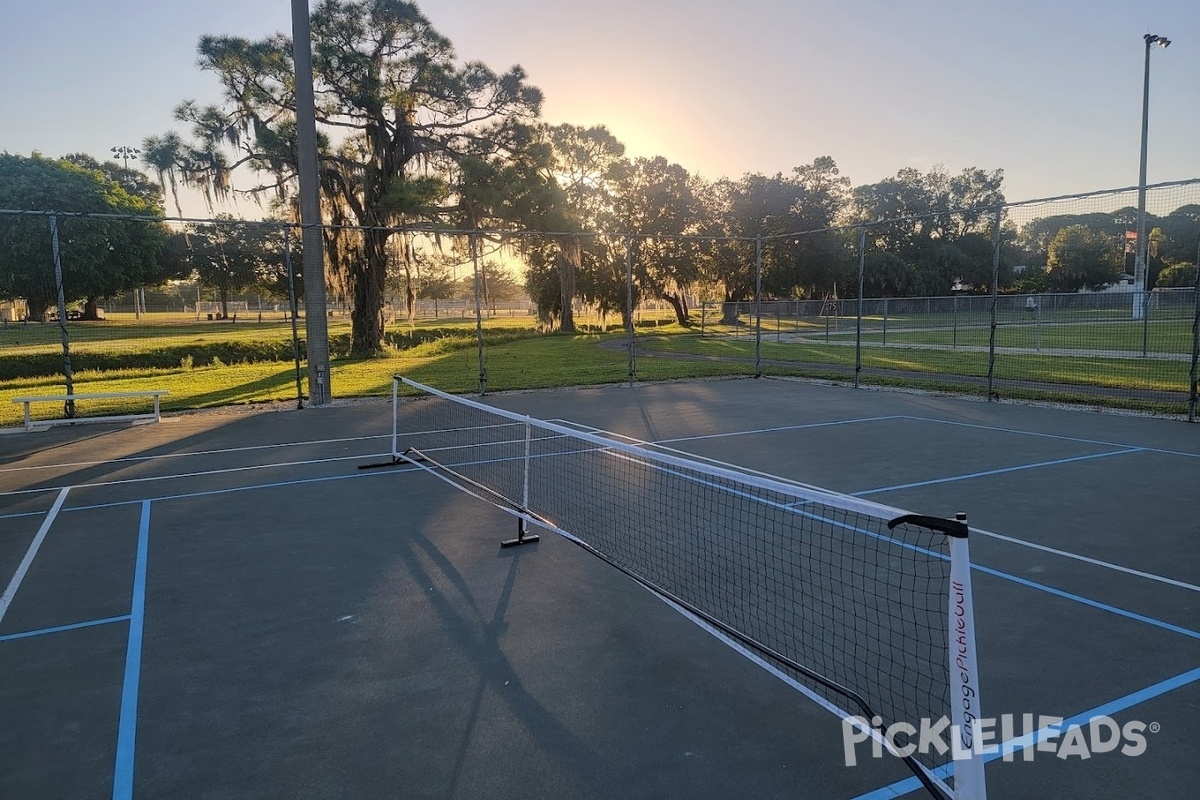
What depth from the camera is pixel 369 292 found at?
27.5 m

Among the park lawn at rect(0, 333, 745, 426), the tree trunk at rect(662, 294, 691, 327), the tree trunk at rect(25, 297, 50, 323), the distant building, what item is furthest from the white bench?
the tree trunk at rect(662, 294, 691, 327)

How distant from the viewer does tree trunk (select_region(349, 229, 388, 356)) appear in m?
26.7

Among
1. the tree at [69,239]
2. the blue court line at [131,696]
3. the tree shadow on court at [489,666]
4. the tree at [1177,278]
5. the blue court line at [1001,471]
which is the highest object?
the tree at [69,239]

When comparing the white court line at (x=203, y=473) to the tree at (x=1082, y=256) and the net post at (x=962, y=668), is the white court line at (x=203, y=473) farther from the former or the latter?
the tree at (x=1082, y=256)

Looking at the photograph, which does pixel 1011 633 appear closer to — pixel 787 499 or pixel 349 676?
pixel 787 499

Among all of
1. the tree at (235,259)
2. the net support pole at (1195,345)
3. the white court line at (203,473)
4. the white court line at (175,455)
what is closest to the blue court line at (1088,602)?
the white court line at (203,473)

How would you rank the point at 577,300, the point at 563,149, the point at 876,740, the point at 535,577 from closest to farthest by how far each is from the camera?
the point at 876,740 → the point at 535,577 → the point at 563,149 → the point at 577,300

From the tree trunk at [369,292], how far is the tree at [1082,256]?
75.3 feet

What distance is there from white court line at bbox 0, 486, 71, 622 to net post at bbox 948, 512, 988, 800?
20.3ft

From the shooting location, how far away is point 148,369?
22.1m

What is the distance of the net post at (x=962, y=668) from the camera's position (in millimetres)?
2500

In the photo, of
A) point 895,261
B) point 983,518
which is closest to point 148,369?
point 983,518

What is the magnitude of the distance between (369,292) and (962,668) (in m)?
27.4

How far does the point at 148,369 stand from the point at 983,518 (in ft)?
77.2
